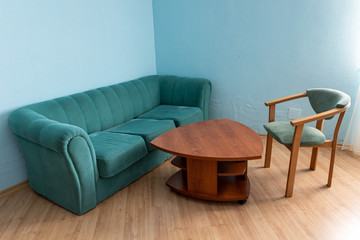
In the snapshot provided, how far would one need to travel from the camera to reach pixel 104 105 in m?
2.77

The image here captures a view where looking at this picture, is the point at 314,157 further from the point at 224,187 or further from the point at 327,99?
the point at 224,187

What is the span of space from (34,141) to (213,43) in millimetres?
2329

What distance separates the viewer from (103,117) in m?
2.74

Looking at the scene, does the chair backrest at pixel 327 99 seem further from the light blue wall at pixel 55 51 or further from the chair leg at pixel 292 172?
the light blue wall at pixel 55 51

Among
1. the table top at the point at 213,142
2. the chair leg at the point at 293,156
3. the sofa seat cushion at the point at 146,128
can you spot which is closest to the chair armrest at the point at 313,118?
the chair leg at the point at 293,156

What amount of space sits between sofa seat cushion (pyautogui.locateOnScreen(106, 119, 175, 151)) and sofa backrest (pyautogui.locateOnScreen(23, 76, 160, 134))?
0.14 m

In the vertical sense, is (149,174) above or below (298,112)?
below

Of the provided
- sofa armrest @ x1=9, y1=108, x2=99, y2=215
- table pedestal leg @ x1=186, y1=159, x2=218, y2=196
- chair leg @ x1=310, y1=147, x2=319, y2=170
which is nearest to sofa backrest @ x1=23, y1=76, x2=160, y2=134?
sofa armrest @ x1=9, y1=108, x2=99, y2=215

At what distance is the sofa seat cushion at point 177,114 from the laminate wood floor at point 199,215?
738mm

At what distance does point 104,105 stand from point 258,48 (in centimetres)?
187

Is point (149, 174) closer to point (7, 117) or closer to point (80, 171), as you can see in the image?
point (80, 171)

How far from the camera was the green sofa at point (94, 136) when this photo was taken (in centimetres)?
192

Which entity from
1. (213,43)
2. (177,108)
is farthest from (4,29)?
(213,43)

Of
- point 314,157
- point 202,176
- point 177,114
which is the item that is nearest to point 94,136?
point 177,114
